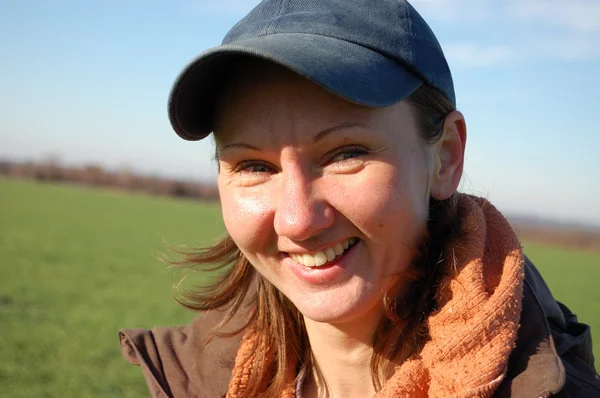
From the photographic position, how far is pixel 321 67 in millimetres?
1686

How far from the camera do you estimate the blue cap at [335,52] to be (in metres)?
1.70

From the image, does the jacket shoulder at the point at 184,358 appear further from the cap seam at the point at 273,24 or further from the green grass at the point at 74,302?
the cap seam at the point at 273,24

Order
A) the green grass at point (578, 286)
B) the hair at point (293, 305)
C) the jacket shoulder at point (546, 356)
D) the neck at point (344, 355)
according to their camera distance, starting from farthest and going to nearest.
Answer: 1. the green grass at point (578, 286)
2. the neck at point (344, 355)
3. the hair at point (293, 305)
4. the jacket shoulder at point (546, 356)

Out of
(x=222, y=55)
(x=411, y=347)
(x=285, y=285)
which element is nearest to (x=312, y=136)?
(x=222, y=55)

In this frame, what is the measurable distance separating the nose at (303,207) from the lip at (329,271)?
0.13 metres

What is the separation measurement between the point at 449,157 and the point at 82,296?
12086 millimetres

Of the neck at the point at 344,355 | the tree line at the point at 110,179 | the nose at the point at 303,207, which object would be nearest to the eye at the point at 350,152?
the nose at the point at 303,207

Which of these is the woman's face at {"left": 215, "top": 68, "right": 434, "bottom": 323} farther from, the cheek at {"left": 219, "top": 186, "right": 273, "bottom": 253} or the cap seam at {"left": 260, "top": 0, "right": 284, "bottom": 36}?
the cap seam at {"left": 260, "top": 0, "right": 284, "bottom": 36}

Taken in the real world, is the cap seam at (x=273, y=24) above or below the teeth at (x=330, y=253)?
above

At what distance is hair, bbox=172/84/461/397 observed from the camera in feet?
6.57

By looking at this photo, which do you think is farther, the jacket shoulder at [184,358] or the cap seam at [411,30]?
the jacket shoulder at [184,358]

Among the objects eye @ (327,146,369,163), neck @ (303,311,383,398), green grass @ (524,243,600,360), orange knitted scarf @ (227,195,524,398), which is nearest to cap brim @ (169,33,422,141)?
→ eye @ (327,146,369,163)

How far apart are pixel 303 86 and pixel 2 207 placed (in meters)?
31.8

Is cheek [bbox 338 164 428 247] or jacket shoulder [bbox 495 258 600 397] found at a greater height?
cheek [bbox 338 164 428 247]
